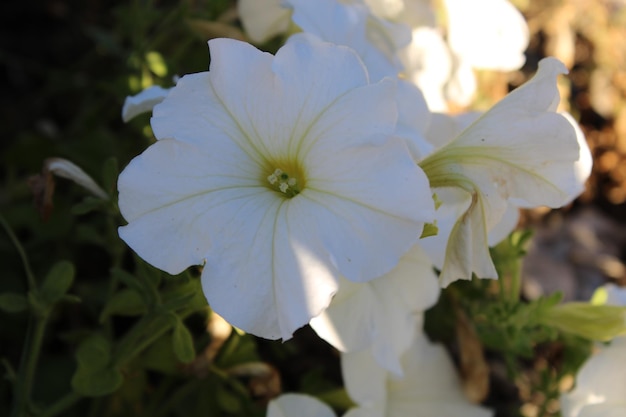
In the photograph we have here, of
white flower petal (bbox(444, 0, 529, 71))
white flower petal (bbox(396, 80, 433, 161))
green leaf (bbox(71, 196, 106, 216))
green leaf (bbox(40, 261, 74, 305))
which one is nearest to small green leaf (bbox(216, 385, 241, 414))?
green leaf (bbox(40, 261, 74, 305))

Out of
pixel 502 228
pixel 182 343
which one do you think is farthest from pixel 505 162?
pixel 182 343

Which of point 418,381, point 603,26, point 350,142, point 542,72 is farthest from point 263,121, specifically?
point 603,26

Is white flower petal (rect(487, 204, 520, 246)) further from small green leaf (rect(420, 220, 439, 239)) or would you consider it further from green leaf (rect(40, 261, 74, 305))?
green leaf (rect(40, 261, 74, 305))

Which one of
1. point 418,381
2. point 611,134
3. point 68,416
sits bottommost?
point 611,134

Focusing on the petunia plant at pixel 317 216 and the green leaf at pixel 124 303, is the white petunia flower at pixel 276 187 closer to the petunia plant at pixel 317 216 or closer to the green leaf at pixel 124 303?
the petunia plant at pixel 317 216

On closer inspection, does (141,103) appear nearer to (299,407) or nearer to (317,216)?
(317,216)

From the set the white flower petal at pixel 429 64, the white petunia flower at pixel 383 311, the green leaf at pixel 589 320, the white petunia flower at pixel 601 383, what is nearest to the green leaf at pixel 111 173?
the white petunia flower at pixel 383 311

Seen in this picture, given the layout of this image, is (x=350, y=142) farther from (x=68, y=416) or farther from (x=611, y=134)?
(x=611, y=134)
